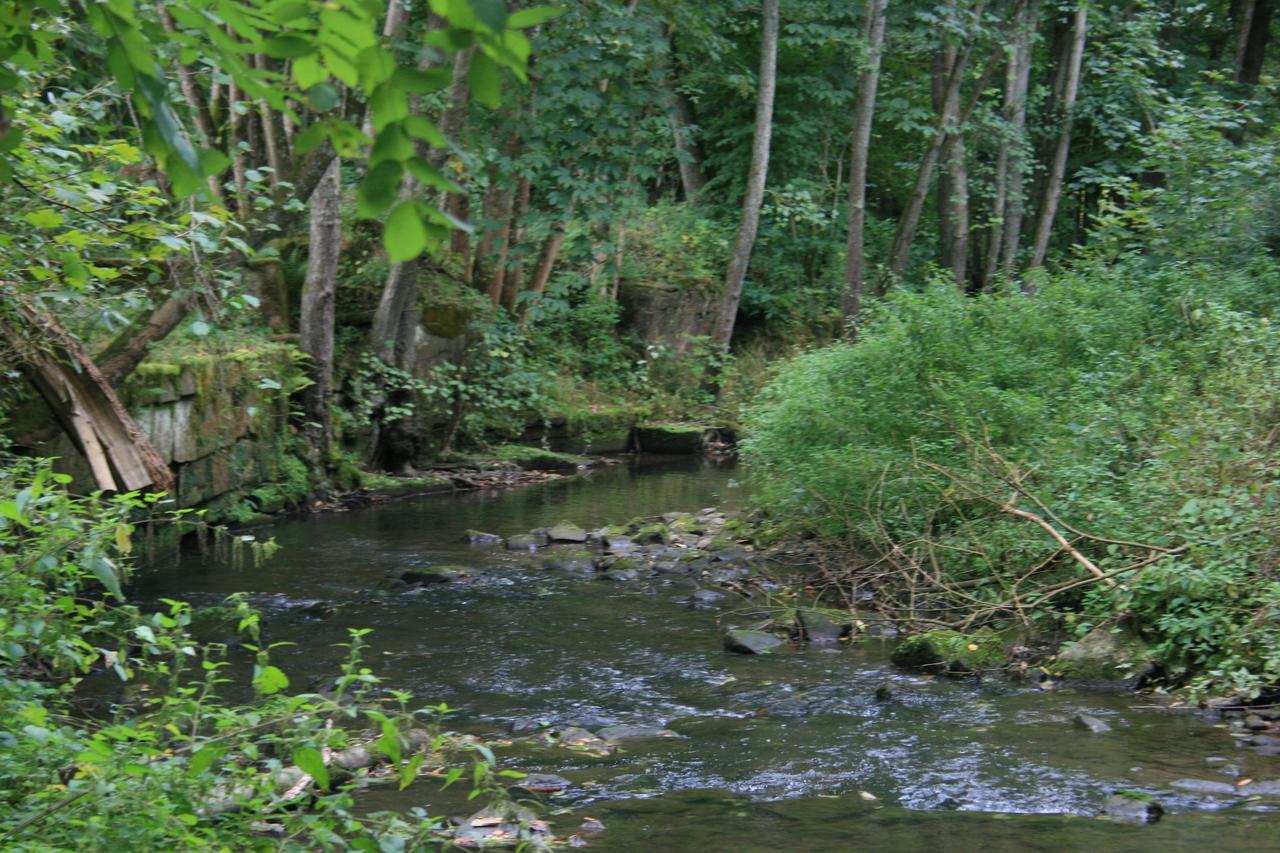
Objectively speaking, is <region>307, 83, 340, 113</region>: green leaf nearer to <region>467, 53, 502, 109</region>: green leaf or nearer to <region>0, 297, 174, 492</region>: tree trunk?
<region>467, 53, 502, 109</region>: green leaf

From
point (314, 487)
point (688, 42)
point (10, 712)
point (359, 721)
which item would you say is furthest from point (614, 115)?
point (10, 712)

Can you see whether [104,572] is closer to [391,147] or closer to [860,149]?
[391,147]

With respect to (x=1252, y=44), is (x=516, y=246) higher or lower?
lower

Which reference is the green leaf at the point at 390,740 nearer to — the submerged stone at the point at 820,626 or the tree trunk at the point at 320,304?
the submerged stone at the point at 820,626

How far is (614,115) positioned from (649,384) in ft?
24.5

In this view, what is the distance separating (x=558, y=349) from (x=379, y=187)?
20.4 metres

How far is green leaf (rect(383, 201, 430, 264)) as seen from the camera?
1794mm

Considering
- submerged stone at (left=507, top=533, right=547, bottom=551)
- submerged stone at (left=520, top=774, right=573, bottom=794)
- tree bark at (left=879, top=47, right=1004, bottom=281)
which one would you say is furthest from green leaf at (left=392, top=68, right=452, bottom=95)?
tree bark at (left=879, top=47, right=1004, bottom=281)

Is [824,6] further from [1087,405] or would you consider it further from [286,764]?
[286,764]

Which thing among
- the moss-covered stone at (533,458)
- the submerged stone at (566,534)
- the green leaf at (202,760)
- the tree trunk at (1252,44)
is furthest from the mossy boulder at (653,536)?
the tree trunk at (1252,44)

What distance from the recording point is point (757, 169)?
21.3m

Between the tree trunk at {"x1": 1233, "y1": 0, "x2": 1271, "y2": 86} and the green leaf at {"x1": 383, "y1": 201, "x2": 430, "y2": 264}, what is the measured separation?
2194 centimetres

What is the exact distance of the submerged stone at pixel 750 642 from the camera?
859 centimetres

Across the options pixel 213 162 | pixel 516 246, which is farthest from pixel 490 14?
pixel 516 246
